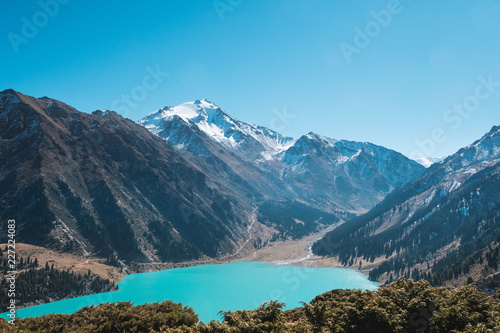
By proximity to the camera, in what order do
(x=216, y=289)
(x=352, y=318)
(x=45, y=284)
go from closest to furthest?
(x=352, y=318)
(x=45, y=284)
(x=216, y=289)

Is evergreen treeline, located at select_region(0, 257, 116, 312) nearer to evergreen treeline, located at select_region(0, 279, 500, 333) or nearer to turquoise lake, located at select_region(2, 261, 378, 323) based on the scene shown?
turquoise lake, located at select_region(2, 261, 378, 323)

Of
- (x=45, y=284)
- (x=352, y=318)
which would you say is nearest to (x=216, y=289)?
(x=45, y=284)

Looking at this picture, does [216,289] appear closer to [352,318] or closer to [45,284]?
[45,284]

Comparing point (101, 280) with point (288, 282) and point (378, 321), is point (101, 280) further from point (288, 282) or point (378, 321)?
point (378, 321)

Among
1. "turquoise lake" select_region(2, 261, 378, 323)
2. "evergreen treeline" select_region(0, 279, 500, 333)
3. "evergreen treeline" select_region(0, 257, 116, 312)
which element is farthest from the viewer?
"turquoise lake" select_region(2, 261, 378, 323)

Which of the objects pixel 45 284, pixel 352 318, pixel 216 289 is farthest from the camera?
pixel 216 289

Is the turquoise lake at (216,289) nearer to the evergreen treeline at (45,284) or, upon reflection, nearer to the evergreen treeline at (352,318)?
the evergreen treeline at (45,284)

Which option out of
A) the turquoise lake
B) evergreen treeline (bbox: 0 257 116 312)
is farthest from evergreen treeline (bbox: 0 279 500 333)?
evergreen treeline (bbox: 0 257 116 312)
